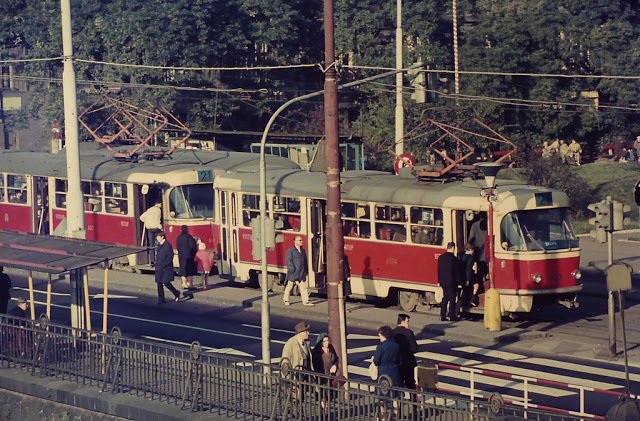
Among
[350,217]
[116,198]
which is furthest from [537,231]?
[116,198]

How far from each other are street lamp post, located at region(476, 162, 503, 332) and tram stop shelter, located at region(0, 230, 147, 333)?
7.62 m

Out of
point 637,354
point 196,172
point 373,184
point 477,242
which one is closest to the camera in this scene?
point 637,354

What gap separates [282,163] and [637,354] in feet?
48.8

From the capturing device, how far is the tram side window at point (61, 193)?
128ft

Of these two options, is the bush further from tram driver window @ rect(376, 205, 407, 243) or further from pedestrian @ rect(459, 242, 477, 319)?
pedestrian @ rect(459, 242, 477, 319)

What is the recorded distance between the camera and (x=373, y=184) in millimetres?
30516

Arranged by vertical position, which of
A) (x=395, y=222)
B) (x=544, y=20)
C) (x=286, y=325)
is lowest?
(x=286, y=325)

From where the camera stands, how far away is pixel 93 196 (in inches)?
1495

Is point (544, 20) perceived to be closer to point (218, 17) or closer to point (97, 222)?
point (218, 17)

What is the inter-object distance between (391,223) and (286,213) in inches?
126

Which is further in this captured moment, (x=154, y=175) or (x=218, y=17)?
(x=218, y=17)

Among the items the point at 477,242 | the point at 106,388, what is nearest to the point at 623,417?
the point at 106,388

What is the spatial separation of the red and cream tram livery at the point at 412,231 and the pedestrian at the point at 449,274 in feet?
2.37

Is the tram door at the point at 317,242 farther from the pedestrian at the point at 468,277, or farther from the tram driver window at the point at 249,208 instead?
the pedestrian at the point at 468,277
